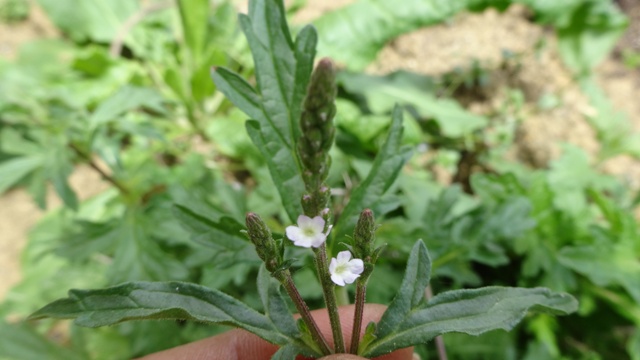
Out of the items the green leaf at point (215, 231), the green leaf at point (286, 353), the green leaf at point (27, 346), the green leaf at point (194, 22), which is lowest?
the green leaf at point (286, 353)

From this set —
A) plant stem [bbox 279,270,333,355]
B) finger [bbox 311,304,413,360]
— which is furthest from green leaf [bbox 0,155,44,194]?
plant stem [bbox 279,270,333,355]

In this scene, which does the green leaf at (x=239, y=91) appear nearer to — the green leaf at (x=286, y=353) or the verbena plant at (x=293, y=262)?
the verbena plant at (x=293, y=262)

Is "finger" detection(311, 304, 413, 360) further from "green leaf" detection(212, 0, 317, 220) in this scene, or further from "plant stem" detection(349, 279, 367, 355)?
"green leaf" detection(212, 0, 317, 220)

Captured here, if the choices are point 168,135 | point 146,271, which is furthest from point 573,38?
point 146,271

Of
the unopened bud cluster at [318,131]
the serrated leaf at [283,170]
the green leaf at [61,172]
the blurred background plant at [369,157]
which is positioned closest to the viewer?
the unopened bud cluster at [318,131]

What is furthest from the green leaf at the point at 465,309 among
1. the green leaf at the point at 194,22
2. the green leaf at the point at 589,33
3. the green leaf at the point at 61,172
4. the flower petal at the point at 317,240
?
the green leaf at the point at 589,33

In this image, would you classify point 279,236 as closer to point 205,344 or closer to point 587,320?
point 205,344
